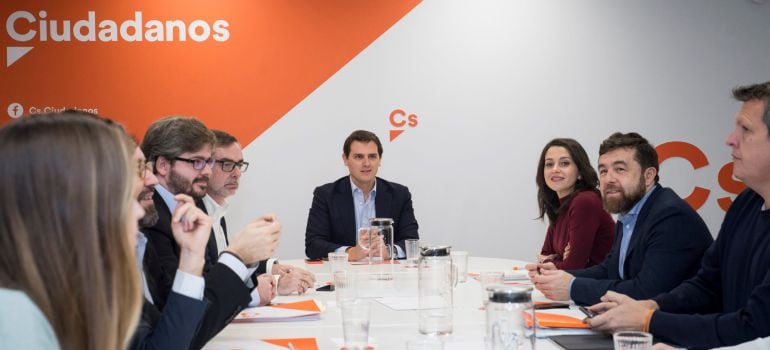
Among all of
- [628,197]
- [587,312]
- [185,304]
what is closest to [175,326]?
[185,304]

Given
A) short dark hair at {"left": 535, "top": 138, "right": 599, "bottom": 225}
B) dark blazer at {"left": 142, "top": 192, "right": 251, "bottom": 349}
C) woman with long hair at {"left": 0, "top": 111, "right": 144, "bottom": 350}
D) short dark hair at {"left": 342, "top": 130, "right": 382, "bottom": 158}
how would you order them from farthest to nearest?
short dark hair at {"left": 342, "top": 130, "right": 382, "bottom": 158} → short dark hair at {"left": 535, "top": 138, "right": 599, "bottom": 225} → dark blazer at {"left": 142, "top": 192, "right": 251, "bottom": 349} → woman with long hair at {"left": 0, "top": 111, "right": 144, "bottom": 350}

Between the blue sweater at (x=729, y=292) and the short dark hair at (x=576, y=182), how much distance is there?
1.51m

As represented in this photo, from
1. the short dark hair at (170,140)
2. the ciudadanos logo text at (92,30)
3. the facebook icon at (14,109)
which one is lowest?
the short dark hair at (170,140)

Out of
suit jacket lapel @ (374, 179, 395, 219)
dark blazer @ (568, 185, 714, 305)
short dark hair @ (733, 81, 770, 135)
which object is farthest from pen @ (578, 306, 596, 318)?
suit jacket lapel @ (374, 179, 395, 219)

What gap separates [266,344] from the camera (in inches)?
87.0

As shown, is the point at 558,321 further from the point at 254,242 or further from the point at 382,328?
the point at 254,242

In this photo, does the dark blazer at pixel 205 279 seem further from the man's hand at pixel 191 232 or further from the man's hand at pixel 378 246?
the man's hand at pixel 378 246

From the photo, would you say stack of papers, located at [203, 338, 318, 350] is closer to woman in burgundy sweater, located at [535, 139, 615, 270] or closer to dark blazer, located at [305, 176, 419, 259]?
woman in burgundy sweater, located at [535, 139, 615, 270]

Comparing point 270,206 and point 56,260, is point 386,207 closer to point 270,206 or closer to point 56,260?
point 270,206

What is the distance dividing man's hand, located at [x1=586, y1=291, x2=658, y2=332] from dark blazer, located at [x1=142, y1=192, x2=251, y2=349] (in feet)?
3.52

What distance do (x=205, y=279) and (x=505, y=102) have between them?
13.0 feet

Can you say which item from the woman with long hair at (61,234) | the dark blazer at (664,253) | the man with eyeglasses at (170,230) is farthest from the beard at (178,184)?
the woman with long hair at (61,234)

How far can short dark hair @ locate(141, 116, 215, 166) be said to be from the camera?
2.96 metres

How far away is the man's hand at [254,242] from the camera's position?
7.59ft
